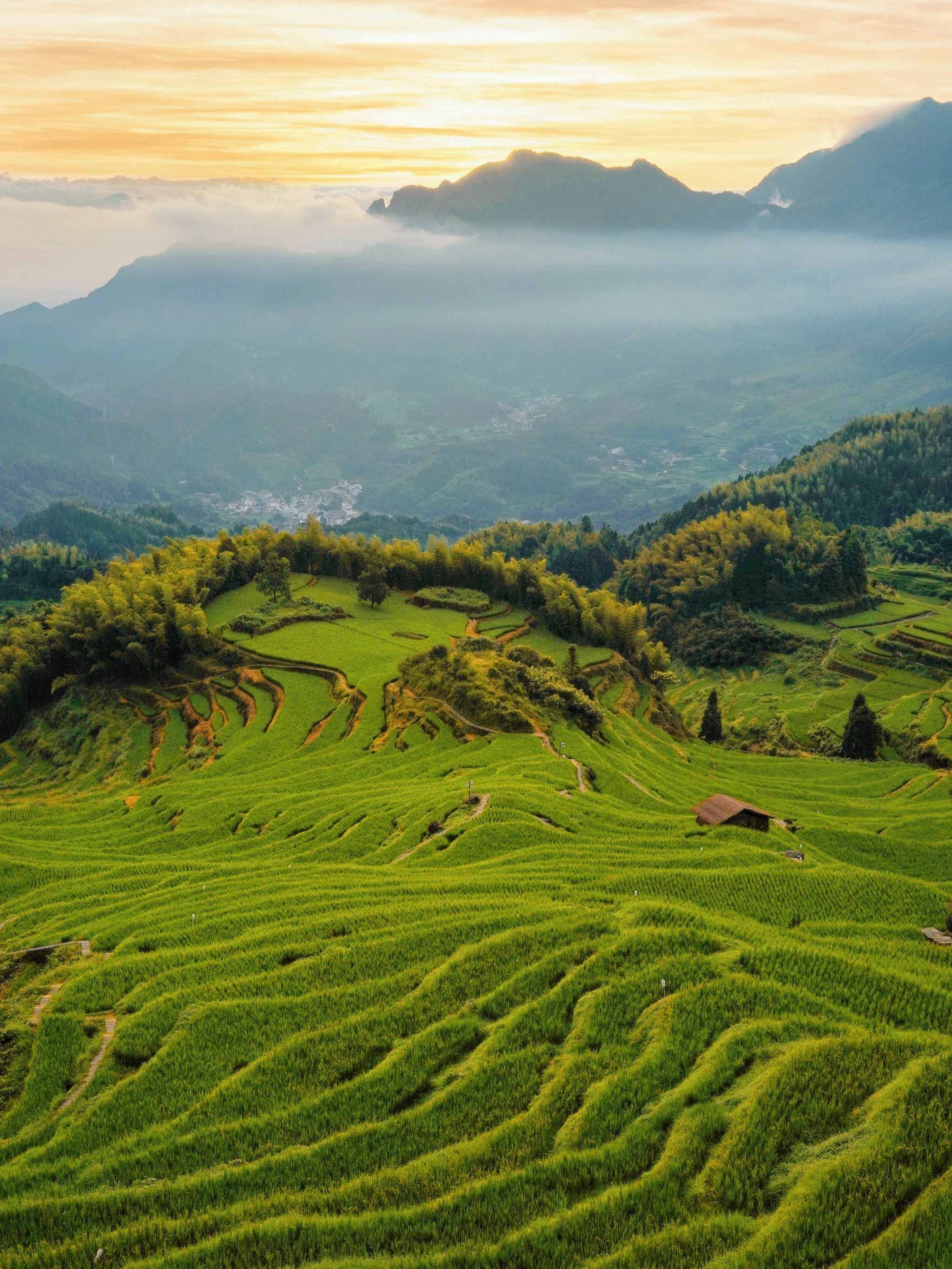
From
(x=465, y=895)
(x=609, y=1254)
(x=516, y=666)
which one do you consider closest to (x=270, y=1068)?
(x=609, y=1254)

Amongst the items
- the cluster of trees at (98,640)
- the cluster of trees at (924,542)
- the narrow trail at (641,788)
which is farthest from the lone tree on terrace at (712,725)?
the cluster of trees at (924,542)

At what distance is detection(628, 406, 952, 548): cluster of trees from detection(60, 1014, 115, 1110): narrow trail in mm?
156054

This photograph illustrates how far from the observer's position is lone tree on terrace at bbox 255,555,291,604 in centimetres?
8494

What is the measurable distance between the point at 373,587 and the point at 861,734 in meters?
46.3

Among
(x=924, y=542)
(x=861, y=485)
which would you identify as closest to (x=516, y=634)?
(x=924, y=542)

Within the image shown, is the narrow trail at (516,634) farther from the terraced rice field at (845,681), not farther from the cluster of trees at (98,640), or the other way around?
the cluster of trees at (98,640)

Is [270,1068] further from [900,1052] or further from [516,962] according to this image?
[900,1052]

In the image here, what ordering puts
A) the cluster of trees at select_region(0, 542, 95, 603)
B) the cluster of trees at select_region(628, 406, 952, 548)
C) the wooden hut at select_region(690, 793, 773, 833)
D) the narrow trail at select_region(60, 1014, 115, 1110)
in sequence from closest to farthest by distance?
the narrow trail at select_region(60, 1014, 115, 1110)
the wooden hut at select_region(690, 793, 773, 833)
the cluster of trees at select_region(0, 542, 95, 603)
the cluster of trees at select_region(628, 406, 952, 548)

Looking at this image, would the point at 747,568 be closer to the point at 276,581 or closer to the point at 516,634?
the point at 516,634

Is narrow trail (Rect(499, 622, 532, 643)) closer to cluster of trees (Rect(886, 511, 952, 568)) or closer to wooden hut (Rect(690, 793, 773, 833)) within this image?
wooden hut (Rect(690, 793, 773, 833))

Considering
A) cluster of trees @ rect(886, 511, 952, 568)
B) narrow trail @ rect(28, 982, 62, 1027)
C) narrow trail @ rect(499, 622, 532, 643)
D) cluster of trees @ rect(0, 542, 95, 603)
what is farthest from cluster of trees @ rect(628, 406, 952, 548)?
narrow trail @ rect(28, 982, 62, 1027)

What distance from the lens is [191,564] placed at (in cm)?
8650

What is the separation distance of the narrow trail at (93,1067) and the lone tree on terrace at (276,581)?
2735 inches

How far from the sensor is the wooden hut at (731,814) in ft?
102
